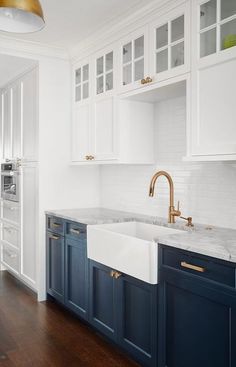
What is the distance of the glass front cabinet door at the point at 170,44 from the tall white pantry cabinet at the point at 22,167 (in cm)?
156

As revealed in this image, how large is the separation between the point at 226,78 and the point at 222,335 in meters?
A: 1.40

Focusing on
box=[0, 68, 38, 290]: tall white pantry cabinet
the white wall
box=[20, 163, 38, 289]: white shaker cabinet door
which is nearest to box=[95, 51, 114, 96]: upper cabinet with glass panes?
the white wall

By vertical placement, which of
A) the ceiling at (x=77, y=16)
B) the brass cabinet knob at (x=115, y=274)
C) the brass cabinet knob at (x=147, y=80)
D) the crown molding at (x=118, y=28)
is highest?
the ceiling at (x=77, y=16)

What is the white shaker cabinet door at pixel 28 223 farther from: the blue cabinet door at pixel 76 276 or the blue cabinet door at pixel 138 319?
the blue cabinet door at pixel 138 319

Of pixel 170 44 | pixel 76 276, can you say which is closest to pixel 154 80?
pixel 170 44

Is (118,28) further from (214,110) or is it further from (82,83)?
(214,110)

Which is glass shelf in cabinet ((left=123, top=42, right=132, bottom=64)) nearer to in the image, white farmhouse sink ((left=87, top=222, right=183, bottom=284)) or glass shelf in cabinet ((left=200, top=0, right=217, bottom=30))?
glass shelf in cabinet ((left=200, top=0, right=217, bottom=30))

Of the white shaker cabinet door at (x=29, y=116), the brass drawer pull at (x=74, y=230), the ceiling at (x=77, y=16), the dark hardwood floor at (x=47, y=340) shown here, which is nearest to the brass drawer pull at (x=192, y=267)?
the dark hardwood floor at (x=47, y=340)

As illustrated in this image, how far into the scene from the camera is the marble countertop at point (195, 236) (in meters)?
1.88

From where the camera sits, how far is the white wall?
8.98 feet

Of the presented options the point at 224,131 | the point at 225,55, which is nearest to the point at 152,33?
the point at 225,55

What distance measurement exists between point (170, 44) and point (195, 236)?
1.32m

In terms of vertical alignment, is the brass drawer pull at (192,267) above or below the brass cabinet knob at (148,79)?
below

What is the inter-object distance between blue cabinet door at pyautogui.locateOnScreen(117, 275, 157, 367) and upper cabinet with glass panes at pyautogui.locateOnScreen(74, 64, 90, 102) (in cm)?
199
